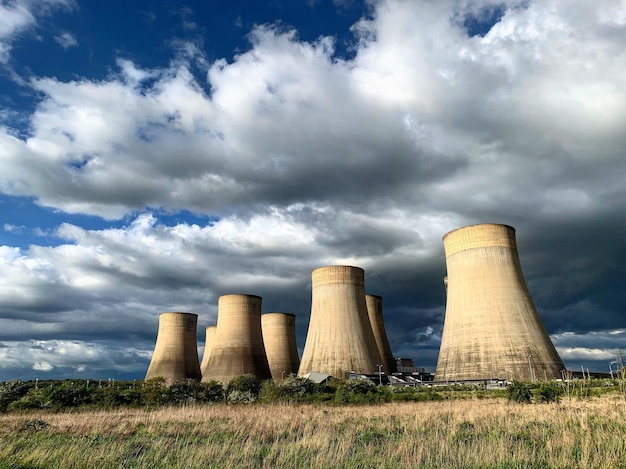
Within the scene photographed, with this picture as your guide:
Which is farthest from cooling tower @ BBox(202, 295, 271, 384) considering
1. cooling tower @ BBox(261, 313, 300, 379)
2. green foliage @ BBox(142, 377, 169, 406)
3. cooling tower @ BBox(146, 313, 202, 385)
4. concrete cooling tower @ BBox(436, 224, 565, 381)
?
concrete cooling tower @ BBox(436, 224, 565, 381)

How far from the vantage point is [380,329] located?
48688 millimetres

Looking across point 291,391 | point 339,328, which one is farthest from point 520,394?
point 339,328

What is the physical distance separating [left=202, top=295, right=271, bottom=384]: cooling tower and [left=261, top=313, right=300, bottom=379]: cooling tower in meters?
7.42

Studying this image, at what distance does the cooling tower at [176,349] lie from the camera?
43.6 meters

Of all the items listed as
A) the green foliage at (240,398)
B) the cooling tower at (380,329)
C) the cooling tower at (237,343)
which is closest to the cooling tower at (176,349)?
the cooling tower at (237,343)

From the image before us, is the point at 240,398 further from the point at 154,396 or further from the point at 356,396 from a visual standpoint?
the point at 356,396

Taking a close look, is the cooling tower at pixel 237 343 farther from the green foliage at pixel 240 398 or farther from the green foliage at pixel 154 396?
the green foliage at pixel 240 398

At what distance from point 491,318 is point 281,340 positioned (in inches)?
1125

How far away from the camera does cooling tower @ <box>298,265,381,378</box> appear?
108 ft

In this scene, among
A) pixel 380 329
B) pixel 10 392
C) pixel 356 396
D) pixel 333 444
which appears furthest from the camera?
pixel 380 329

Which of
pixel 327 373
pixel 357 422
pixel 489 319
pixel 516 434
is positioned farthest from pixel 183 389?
pixel 516 434

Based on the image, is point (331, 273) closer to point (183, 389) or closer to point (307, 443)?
point (183, 389)

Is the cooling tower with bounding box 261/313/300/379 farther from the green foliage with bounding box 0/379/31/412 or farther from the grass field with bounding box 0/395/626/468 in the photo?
the grass field with bounding box 0/395/626/468

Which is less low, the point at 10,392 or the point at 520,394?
the point at 520,394
